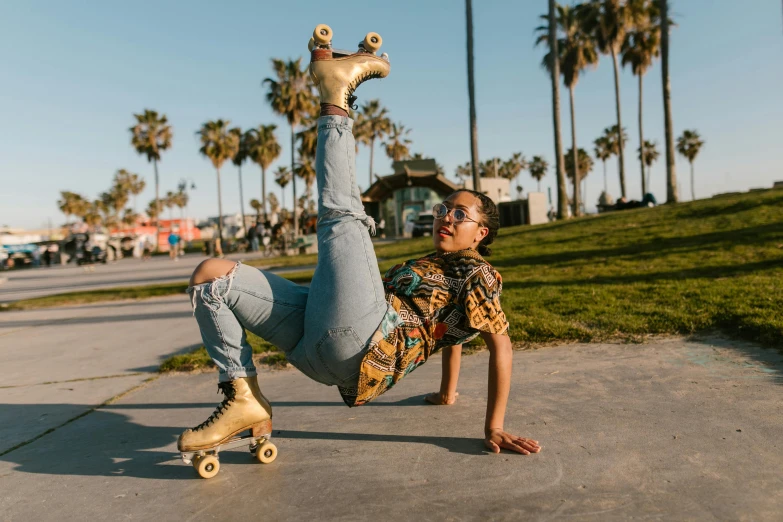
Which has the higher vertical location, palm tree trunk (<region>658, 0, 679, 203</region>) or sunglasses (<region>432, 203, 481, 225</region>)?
palm tree trunk (<region>658, 0, 679, 203</region>)

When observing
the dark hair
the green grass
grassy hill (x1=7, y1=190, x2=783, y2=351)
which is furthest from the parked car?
the dark hair

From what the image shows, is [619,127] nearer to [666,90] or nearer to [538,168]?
[666,90]

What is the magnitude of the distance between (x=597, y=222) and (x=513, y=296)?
1225 centimetres

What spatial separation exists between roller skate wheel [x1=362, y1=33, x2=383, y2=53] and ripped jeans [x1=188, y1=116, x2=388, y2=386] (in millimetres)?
405

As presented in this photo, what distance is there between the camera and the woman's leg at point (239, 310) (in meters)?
2.53

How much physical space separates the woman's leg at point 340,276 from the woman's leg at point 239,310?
134mm

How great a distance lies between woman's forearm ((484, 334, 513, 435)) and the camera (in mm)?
2703

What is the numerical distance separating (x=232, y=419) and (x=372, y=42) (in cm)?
193

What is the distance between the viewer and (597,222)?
59.9ft

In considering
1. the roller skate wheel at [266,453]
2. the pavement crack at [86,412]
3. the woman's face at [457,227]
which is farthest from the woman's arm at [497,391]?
the pavement crack at [86,412]

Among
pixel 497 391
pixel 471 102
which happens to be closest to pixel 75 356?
pixel 497 391

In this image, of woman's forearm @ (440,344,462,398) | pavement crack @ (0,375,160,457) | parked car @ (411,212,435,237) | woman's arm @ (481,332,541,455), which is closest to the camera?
woman's arm @ (481,332,541,455)

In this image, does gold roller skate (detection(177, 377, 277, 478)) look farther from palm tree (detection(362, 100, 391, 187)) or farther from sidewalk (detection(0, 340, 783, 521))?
palm tree (detection(362, 100, 391, 187))

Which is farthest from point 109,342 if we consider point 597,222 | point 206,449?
point 597,222
